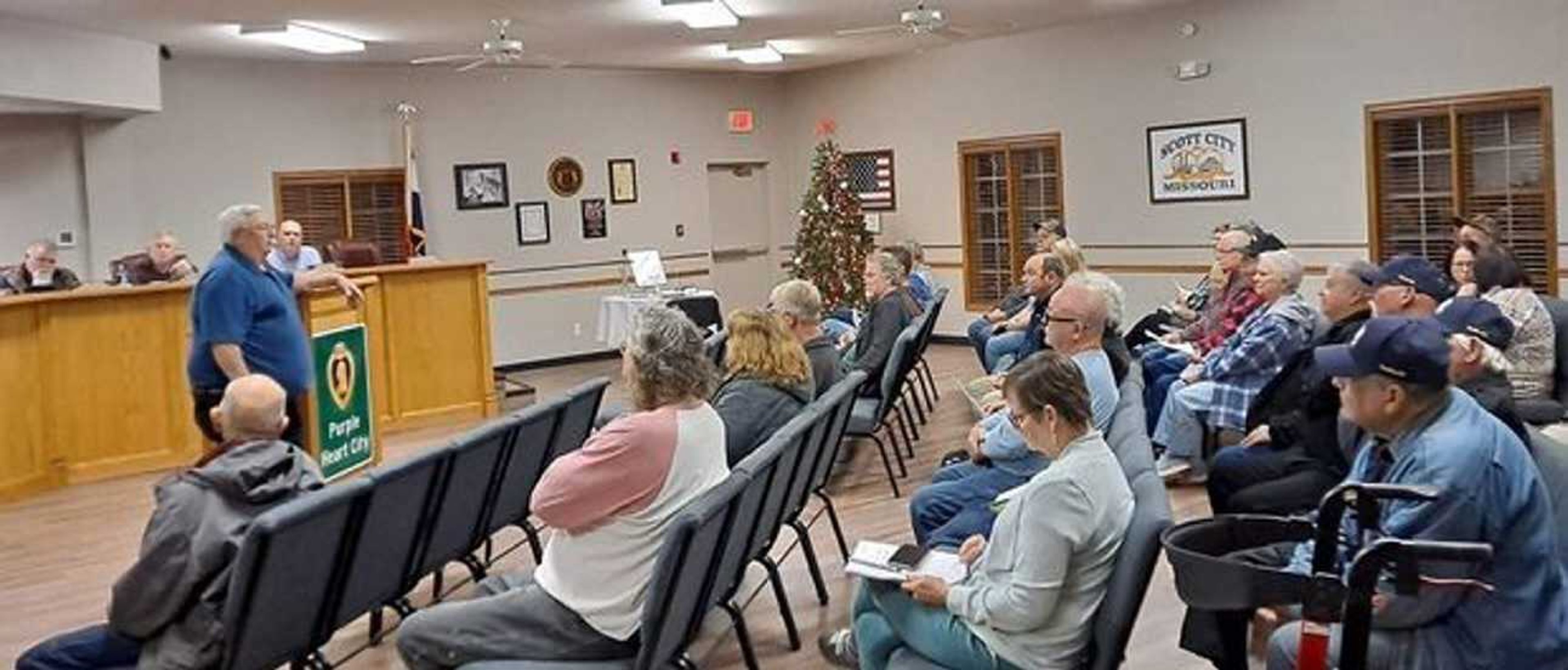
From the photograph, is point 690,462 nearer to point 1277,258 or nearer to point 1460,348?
point 1460,348

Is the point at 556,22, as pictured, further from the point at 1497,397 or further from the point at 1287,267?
the point at 1497,397

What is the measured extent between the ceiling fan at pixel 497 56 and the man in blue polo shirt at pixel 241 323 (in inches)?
198

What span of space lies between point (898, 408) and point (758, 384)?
3.54 m

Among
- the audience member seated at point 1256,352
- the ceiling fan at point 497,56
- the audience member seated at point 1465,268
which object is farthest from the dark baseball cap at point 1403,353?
the ceiling fan at point 497,56

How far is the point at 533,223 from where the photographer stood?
14.0 m

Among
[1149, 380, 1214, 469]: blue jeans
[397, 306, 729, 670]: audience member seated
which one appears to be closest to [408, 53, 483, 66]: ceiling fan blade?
[1149, 380, 1214, 469]: blue jeans

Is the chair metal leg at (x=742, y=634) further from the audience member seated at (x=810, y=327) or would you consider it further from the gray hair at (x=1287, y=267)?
the gray hair at (x=1287, y=267)

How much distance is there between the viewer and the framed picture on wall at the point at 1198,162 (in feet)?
37.2

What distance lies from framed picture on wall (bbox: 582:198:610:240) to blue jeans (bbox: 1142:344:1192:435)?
745 centimetres

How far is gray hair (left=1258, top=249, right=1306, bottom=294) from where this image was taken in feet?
20.1

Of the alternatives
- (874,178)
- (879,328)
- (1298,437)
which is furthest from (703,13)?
(1298,437)

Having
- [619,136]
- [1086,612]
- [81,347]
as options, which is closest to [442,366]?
[81,347]

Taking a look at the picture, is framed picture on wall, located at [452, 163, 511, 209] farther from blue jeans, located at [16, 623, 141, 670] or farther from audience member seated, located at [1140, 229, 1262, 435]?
blue jeans, located at [16, 623, 141, 670]

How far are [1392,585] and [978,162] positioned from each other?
11.3 meters
